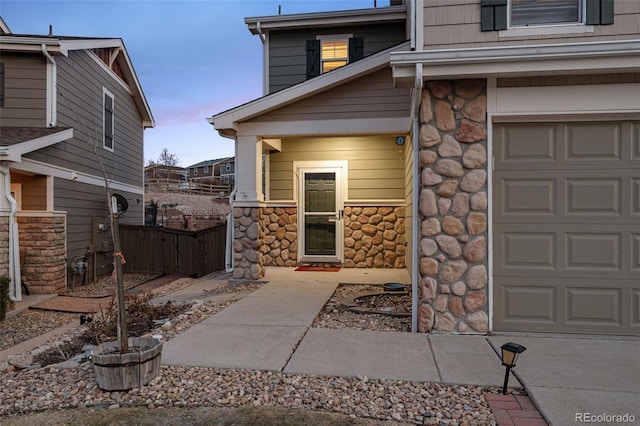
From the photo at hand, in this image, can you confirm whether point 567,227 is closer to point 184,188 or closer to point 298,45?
point 298,45

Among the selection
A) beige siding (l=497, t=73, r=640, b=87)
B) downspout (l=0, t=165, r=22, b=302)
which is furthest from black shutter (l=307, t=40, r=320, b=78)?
downspout (l=0, t=165, r=22, b=302)

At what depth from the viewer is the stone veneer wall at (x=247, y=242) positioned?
678cm

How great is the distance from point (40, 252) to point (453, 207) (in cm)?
724

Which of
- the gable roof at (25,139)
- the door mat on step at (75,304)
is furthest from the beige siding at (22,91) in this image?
the door mat on step at (75,304)

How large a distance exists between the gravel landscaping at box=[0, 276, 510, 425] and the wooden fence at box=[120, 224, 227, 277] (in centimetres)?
657

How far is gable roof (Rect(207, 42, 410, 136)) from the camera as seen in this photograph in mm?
6234

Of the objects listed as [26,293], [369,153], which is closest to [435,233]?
[369,153]

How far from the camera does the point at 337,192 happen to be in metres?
8.34

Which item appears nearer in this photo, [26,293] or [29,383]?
[29,383]

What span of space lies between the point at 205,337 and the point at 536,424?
111 inches

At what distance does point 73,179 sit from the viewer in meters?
8.56

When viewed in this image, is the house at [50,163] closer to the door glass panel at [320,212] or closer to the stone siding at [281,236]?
the stone siding at [281,236]

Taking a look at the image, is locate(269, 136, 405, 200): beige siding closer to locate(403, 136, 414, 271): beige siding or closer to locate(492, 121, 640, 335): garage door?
locate(403, 136, 414, 271): beige siding

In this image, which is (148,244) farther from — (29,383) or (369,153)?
(29,383)
